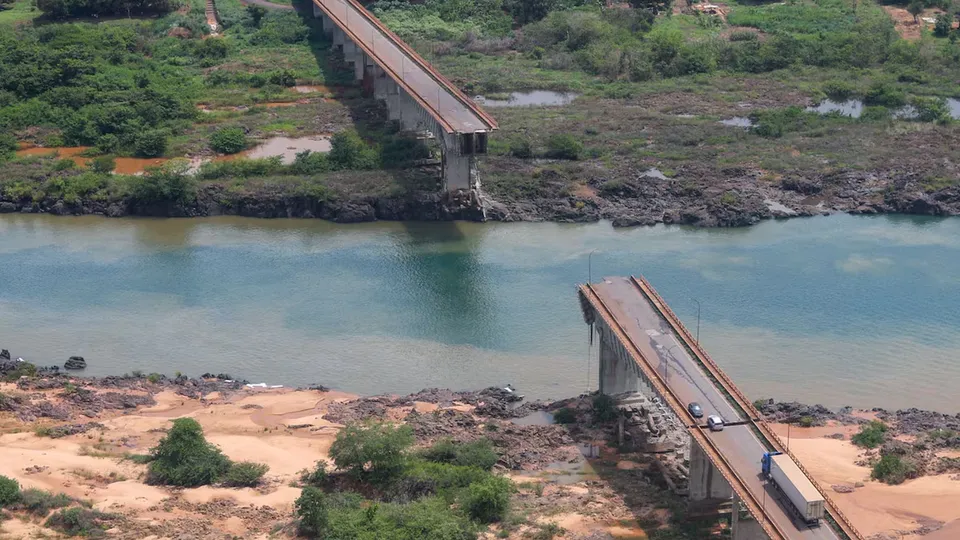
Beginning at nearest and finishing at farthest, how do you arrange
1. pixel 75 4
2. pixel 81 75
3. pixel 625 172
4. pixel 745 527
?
pixel 745 527
pixel 625 172
pixel 81 75
pixel 75 4

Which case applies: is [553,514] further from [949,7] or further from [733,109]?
[949,7]

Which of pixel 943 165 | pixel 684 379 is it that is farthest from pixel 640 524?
pixel 943 165

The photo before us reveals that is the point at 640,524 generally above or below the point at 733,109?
below

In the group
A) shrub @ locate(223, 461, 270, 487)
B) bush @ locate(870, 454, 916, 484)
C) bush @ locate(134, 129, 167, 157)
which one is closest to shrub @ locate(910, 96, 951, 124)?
bush @ locate(870, 454, 916, 484)

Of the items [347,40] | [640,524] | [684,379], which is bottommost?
[640,524]

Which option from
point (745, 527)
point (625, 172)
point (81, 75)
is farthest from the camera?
point (81, 75)

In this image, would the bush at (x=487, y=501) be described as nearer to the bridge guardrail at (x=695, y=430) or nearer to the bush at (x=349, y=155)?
the bridge guardrail at (x=695, y=430)

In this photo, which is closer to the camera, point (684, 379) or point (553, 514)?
point (553, 514)
